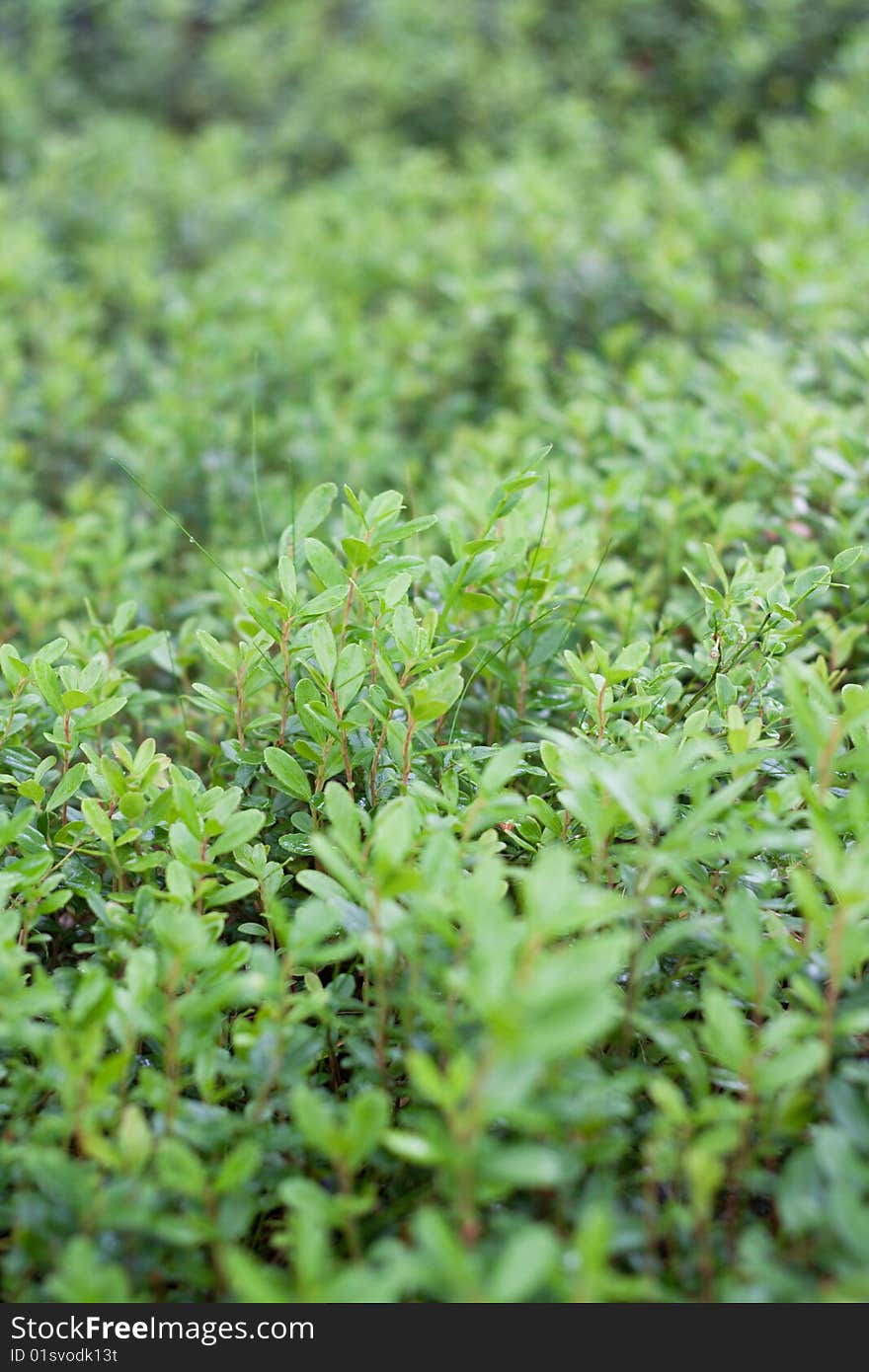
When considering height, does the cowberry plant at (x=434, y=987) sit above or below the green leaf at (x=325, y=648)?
below

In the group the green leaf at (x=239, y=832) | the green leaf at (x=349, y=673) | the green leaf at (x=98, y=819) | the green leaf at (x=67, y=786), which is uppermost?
the green leaf at (x=349, y=673)

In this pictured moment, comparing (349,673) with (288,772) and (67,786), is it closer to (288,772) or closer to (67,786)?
(288,772)

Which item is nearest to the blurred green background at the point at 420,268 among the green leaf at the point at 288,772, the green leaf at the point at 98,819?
the green leaf at the point at 288,772

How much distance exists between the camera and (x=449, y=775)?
157cm

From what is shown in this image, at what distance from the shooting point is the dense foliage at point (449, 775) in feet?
3.66

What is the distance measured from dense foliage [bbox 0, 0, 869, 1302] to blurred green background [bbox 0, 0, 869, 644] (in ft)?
0.09

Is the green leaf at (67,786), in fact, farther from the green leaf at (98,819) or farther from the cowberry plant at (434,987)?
the green leaf at (98,819)

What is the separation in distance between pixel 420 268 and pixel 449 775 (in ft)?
9.61

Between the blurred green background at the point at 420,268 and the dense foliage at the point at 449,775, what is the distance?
0.09ft

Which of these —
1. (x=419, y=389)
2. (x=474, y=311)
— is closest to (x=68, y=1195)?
(x=419, y=389)

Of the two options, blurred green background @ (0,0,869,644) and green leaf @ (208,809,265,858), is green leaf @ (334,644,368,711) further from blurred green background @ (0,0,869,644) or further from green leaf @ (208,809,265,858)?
blurred green background @ (0,0,869,644)

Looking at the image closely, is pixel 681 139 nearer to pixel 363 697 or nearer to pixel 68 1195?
pixel 363 697

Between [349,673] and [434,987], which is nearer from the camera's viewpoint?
[434,987]

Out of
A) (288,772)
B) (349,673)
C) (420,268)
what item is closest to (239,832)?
(288,772)
